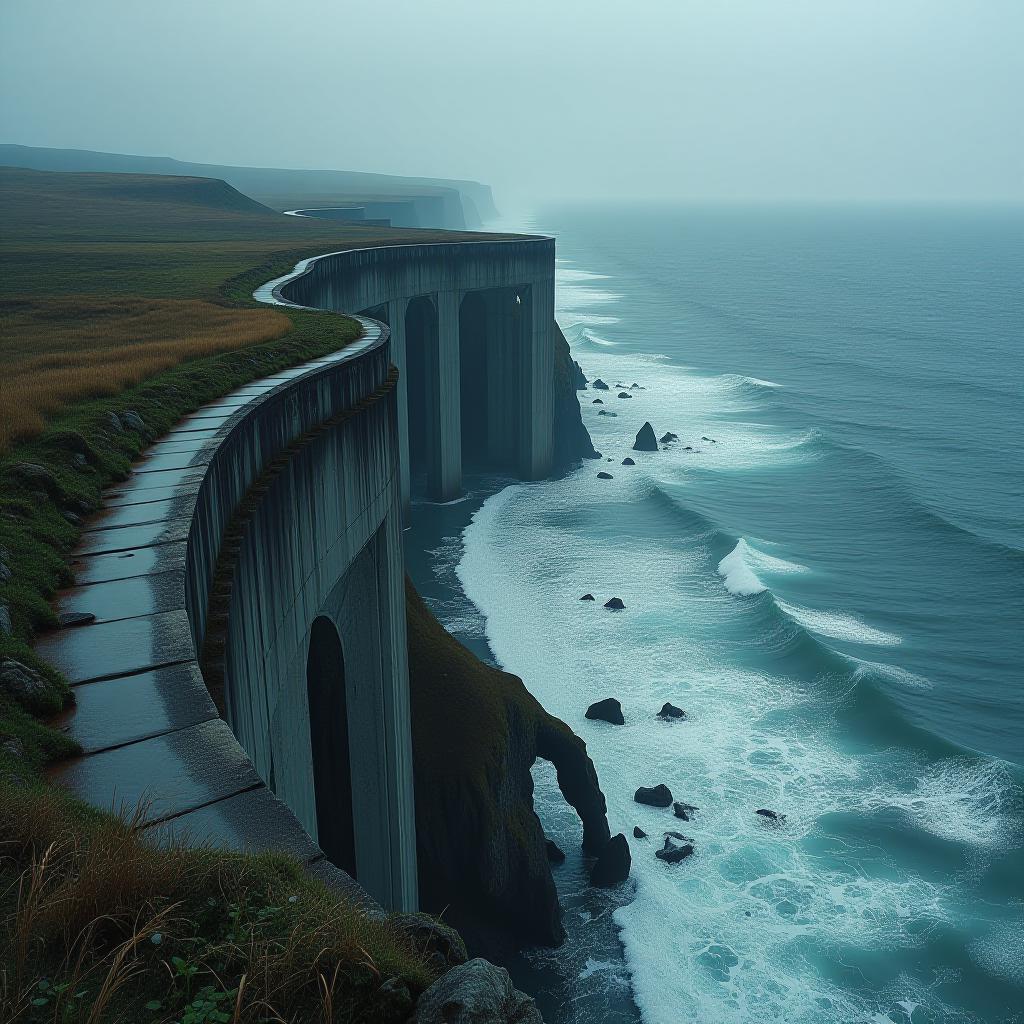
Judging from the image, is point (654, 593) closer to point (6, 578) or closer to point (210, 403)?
point (210, 403)

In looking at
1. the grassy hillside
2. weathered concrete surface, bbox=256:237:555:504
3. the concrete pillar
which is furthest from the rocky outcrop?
the concrete pillar

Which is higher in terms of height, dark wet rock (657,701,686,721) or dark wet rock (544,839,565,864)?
dark wet rock (657,701,686,721)

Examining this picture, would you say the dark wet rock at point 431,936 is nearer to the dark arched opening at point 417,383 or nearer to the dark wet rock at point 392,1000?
the dark wet rock at point 392,1000

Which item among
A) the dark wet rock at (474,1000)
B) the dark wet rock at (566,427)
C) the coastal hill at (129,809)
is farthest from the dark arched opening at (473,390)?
the dark wet rock at (474,1000)

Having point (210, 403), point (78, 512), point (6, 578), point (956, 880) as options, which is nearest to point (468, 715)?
point (210, 403)

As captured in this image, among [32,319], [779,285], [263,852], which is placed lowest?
[779,285]

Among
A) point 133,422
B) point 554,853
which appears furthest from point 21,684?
point 554,853

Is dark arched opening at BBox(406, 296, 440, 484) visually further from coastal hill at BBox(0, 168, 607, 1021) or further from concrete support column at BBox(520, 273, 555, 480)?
coastal hill at BBox(0, 168, 607, 1021)
